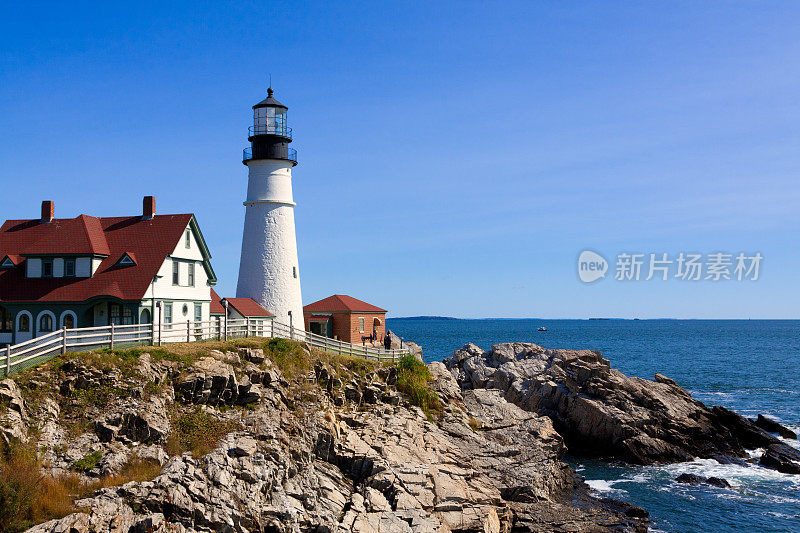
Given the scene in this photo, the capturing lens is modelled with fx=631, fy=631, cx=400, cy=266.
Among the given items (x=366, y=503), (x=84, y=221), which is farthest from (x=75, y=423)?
(x=84, y=221)

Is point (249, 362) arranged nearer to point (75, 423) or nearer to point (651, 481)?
point (75, 423)

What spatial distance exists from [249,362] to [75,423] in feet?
26.5

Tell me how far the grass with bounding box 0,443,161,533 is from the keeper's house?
10.4 m

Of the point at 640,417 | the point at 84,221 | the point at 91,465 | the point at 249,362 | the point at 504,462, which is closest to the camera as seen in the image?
the point at 91,465

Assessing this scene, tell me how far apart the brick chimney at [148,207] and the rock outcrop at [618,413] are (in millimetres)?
26252

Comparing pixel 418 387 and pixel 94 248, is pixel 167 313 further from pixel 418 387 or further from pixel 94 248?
pixel 418 387

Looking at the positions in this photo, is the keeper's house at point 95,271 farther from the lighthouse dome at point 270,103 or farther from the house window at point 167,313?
the lighthouse dome at point 270,103

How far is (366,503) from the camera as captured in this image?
22.9 metres

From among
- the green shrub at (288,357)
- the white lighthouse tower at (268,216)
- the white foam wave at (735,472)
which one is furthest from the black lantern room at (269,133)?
the white foam wave at (735,472)

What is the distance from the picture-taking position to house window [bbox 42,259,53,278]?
104ft

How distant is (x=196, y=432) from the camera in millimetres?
23016

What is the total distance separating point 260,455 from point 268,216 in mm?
18927

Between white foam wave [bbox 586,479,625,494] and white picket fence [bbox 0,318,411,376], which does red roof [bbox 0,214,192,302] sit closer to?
white picket fence [bbox 0,318,411,376]

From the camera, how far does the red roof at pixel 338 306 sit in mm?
43844
